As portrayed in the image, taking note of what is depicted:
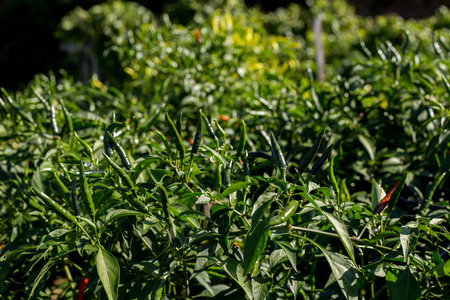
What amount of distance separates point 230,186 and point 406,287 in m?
0.39

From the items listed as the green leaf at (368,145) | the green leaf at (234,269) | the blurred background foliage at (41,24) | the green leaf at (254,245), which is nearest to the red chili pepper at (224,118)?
the green leaf at (368,145)

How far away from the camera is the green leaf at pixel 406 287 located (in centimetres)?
75

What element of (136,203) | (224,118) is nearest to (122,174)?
(136,203)

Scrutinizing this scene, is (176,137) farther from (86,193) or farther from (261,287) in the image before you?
(261,287)

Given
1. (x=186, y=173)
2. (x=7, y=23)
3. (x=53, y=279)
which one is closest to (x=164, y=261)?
(x=186, y=173)

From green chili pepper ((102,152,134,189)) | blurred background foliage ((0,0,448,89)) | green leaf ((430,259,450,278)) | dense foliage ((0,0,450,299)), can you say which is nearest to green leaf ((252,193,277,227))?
dense foliage ((0,0,450,299))

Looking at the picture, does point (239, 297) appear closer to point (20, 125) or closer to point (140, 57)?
point (20, 125)

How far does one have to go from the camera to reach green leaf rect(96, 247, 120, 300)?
0.71m

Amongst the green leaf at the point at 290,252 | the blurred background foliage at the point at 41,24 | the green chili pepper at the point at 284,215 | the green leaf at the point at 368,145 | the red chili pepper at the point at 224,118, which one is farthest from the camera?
the blurred background foliage at the point at 41,24

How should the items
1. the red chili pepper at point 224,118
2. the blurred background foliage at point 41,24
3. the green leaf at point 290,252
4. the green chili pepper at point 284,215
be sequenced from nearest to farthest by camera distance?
1. the green chili pepper at point 284,215
2. the green leaf at point 290,252
3. the red chili pepper at point 224,118
4. the blurred background foliage at point 41,24

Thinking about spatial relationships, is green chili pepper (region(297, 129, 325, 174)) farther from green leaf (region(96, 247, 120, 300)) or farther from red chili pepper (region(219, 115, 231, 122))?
red chili pepper (region(219, 115, 231, 122))

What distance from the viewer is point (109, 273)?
28.7 inches

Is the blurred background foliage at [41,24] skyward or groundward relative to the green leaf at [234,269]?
groundward

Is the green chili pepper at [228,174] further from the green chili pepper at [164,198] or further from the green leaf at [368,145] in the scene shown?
the green leaf at [368,145]
